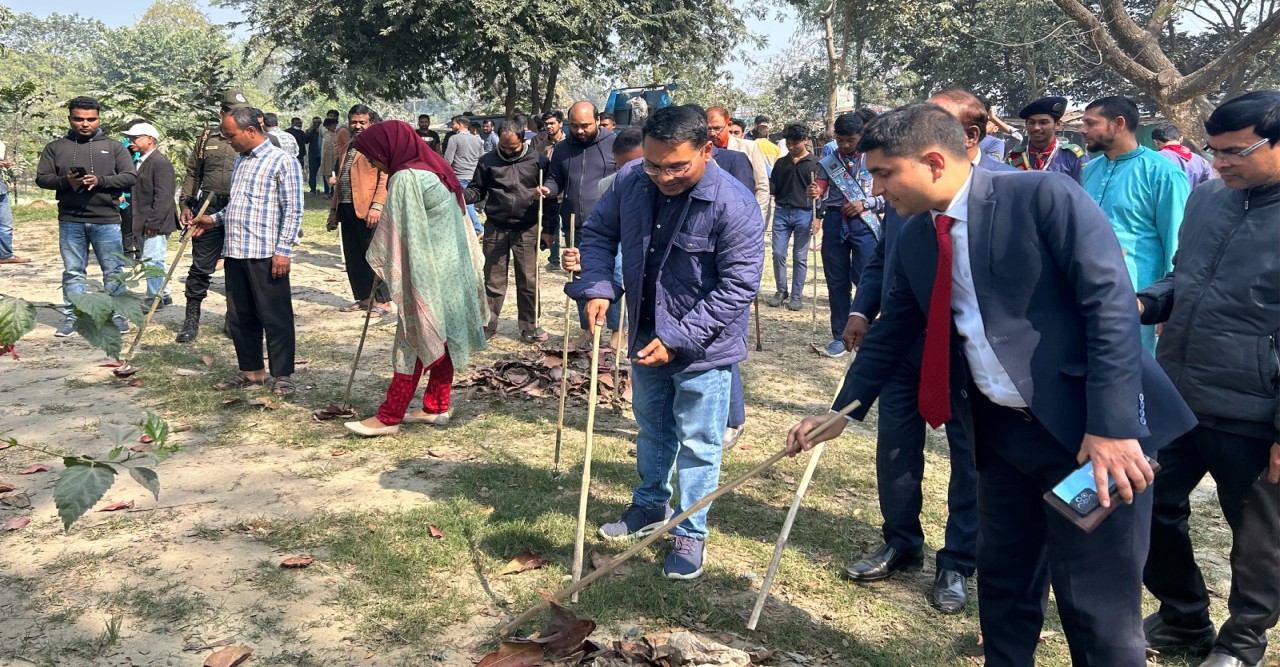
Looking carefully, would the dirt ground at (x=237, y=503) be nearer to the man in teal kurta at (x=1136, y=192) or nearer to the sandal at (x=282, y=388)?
the sandal at (x=282, y=388)

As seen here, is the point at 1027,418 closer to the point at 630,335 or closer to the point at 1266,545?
the point at 1266,545

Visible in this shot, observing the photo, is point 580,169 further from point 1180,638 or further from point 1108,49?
point 1108,49

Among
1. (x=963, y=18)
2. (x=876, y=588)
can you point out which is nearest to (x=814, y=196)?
(x=876, y=588)

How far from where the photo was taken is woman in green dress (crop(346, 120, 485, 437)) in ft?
18.6

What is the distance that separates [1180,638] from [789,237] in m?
7.29

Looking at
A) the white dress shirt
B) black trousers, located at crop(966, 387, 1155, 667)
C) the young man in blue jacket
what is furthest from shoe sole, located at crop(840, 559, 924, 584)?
the white dress shirt

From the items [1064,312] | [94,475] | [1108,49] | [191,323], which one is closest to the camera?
[94,475]

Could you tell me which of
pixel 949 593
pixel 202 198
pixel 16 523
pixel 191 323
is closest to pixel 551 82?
pixel 202 198

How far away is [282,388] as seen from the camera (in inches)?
270

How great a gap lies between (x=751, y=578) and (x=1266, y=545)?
77.5 inches

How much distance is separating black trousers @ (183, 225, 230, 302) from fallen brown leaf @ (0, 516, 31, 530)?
12.2ft

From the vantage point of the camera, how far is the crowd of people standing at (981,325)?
249 centimetres

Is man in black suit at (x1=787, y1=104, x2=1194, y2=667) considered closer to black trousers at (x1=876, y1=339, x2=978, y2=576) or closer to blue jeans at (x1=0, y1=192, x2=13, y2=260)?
black trousers at (x1=876, y1=339, x2=978, y2=576)

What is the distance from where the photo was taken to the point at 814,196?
9.23m
